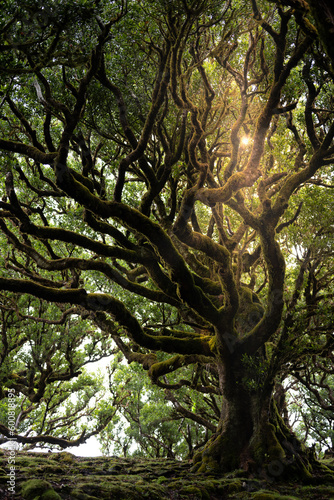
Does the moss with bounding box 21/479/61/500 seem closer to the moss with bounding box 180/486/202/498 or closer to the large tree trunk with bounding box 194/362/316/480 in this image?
the moss with bounding box 180/486/202/498

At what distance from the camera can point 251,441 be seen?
837 cm

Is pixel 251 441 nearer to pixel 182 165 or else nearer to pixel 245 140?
pixel 182 165

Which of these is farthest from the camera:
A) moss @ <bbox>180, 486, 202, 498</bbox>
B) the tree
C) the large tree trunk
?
the large tree trunk

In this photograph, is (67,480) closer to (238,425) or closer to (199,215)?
(238,425)

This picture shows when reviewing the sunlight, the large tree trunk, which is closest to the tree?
the large tree trunk

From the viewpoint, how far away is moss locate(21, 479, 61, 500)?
4.59 m

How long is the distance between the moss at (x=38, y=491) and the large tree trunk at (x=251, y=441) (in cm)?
476

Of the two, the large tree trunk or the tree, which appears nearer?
the tree

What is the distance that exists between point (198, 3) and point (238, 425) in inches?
431

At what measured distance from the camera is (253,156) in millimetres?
8133

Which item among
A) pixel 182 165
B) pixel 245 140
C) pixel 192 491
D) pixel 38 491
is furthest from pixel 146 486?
pixel 245 140

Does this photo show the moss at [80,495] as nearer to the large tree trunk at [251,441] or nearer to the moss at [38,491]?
the moss at [38,491]

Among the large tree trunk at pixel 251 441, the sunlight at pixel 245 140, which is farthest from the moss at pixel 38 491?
the sunlight at pixel 245 140

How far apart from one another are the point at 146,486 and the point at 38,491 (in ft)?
7.73
